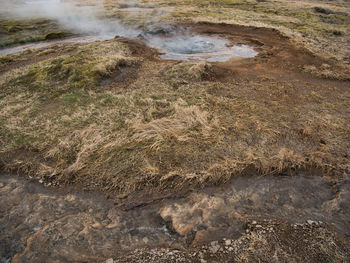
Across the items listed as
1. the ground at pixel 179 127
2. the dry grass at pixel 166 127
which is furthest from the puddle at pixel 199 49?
the dry grass at pixel 166 127

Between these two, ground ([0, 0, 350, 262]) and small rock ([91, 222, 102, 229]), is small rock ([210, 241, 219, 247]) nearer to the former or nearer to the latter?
ground ([0, 0, 350, 262])

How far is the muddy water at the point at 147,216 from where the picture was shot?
11.7 ft

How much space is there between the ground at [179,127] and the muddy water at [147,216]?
0.38ft

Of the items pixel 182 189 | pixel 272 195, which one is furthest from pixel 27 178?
pixel 272 195

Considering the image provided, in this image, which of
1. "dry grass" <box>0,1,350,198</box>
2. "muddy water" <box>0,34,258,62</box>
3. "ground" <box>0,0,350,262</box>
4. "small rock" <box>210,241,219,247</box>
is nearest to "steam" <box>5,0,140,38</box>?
"muddy water" <box>0,34,258,62</box>

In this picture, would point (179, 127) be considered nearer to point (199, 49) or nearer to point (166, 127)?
point (166, 127)

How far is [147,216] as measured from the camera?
4.07 m

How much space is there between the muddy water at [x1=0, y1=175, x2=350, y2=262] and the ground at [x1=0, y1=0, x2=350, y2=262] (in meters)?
0.12

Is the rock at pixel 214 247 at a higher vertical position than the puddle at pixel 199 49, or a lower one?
lower

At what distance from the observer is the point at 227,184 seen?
4648 millimetres

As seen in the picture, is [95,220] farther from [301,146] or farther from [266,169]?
[301,146]

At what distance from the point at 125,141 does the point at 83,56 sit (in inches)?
330

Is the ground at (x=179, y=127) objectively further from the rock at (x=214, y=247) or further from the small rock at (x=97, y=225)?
the small rock at (x=97, y=225)

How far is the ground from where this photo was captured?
452 cm
